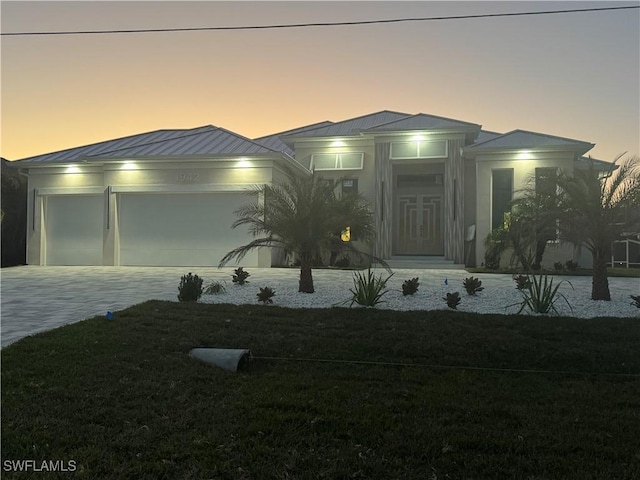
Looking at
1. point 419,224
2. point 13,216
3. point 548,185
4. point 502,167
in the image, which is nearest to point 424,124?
point 502,167

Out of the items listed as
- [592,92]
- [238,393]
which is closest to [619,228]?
[592,92]

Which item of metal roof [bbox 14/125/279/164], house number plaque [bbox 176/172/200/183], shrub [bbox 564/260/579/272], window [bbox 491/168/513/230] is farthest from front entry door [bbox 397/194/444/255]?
house number plaque [bbox 176/172/200/183]

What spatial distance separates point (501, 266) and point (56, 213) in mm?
18403

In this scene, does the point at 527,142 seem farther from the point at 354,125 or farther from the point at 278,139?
the point at 278,139

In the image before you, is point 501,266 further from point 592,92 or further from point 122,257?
point 122,257

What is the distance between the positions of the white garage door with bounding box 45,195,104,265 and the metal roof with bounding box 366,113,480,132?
12014 millimetres

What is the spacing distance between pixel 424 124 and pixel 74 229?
15.5 m

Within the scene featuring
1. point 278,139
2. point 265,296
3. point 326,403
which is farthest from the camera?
point 278,139

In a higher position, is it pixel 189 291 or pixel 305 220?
pixel 305 220

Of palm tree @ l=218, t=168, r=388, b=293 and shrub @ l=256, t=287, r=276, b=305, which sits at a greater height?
palm tree @ l=218, t=168, r=388, b=293

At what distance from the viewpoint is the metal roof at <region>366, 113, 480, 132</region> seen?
18578 millimetres

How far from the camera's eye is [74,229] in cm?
1894

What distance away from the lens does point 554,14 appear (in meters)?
8.96

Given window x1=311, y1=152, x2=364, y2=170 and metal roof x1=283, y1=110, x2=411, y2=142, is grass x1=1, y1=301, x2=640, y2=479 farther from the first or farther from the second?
metal roof x1=283, y1=110, x2=411, y2=142
